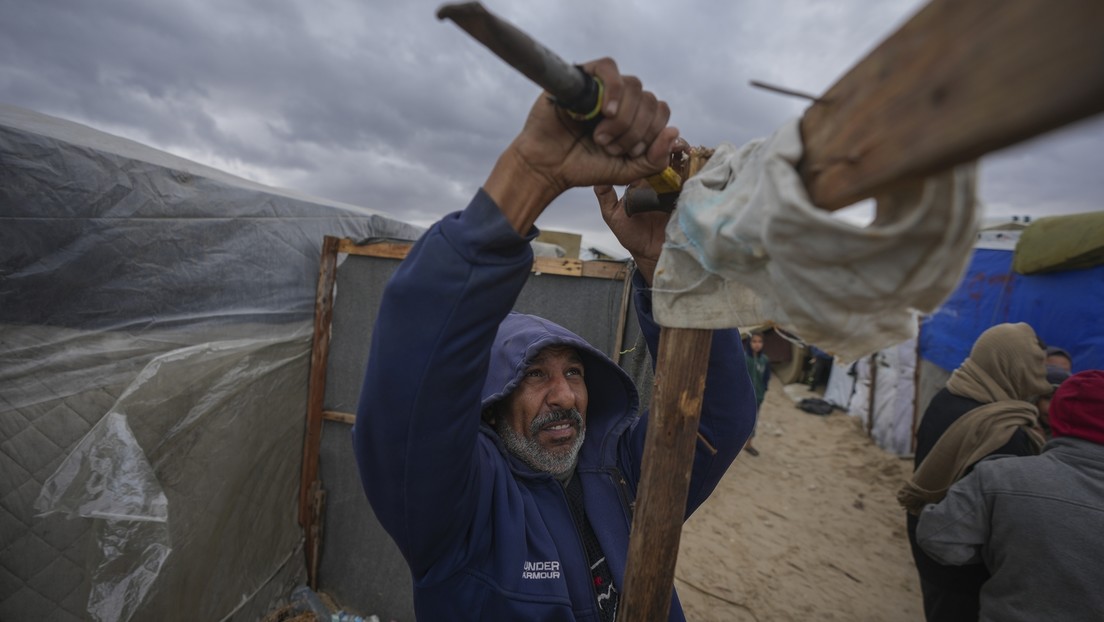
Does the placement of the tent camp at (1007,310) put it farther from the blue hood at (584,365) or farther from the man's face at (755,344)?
the blue hood at (584,365)

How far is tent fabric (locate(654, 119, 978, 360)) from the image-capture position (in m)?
0.64

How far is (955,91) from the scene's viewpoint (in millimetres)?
490

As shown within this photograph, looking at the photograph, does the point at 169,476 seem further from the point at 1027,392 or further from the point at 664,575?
the point at 1027,392

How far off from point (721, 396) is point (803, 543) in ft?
18.1

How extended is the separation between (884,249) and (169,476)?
376 cm

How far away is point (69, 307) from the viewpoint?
8.05 ft

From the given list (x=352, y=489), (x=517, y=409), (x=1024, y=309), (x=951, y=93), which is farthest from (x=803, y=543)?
(x=951, y=93)

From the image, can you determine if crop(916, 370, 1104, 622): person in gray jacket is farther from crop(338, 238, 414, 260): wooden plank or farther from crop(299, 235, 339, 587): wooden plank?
crop(299, 235, 339, 587): wooden plank

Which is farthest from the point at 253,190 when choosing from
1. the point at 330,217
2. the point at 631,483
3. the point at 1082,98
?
the point at 1082,98

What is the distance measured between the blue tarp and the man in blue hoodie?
478 cm

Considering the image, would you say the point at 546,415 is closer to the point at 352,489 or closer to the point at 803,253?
the point at 803,253

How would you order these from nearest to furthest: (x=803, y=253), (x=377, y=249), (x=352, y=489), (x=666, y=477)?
(x=803, y=253) < (x=666, y=477) < (x=377, y=249) < (x=352, y=489)

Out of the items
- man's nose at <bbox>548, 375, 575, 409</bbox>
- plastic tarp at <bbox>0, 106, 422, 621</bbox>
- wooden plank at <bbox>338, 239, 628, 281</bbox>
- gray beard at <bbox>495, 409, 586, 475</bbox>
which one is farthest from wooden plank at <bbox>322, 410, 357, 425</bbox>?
man's nose at <bbox>548, 375, 575, 409</bbox>

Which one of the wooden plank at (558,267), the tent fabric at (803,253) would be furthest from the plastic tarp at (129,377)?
the tent fabric at (803,253)
